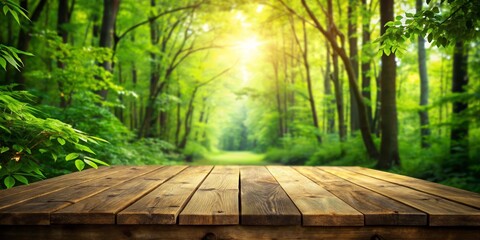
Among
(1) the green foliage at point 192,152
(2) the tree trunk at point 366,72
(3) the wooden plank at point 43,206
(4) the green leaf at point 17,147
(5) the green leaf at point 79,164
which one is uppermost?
(2) the tree trunk at point 366,72

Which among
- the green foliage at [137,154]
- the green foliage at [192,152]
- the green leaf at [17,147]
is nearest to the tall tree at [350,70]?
the green foliage at [137,154]

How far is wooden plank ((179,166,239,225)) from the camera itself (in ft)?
4.94

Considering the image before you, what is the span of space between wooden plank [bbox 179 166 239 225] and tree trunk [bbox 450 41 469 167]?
668 cm

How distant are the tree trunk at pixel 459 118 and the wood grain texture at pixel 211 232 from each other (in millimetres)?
6303

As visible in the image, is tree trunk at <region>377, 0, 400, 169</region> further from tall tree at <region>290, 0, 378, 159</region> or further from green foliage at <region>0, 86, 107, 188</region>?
Result: green foliage at <region>0, 86, 107, 188</region>

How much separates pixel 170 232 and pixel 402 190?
71.6 inches

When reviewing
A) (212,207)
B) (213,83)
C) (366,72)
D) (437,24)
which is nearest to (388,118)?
(366,72)

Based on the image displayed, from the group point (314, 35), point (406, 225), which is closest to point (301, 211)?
point (406, 225)

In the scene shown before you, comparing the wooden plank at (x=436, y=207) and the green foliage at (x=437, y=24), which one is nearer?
the wooden plank at (x=436, y=207)

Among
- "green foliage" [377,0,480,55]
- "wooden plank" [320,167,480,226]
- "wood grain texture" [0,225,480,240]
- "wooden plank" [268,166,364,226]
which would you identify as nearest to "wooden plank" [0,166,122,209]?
"wood grain texture" [0,225,480,240]

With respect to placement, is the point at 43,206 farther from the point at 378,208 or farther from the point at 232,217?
the point at 378,208

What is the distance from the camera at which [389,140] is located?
703cm

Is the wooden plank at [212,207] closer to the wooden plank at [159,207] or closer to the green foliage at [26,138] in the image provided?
the wooden plank at [159,207]

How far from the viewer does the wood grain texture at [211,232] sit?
5.10 feet
